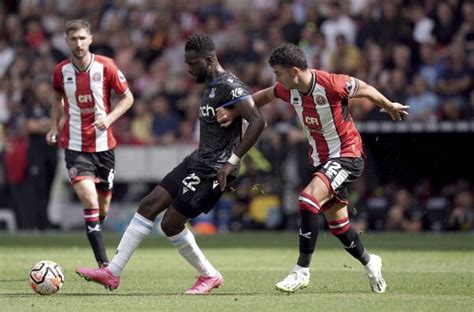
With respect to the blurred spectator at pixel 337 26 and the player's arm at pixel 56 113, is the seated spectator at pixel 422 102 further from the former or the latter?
the player's arm at pixel 56 113

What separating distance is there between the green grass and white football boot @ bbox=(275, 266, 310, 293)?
91mm

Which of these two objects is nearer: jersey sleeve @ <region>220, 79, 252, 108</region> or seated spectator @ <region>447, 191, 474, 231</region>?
jersey sleeve @ <region>220, 79, 252, 108</region>

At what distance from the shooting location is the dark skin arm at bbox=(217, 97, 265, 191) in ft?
34.6

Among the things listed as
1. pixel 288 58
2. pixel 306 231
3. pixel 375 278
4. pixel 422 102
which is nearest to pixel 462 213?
pixel 422 102

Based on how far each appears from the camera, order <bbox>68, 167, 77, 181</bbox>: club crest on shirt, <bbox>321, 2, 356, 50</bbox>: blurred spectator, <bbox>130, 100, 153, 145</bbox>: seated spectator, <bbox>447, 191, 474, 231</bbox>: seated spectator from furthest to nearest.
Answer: <bbox>321, 2, 356, 50</bbox>: blurred spectator, <bbox>130, 100, 153, 145</bbox>: seated spectator, <bbox>447, 191, 474, 231</bbox>: seated spectator, <bbox>68, 167, 77, 181</bbox>: club crest on shirt

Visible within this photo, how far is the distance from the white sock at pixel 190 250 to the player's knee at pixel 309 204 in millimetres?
1065

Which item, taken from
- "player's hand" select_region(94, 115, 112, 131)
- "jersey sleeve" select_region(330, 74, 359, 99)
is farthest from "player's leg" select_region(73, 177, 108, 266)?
"jersey sleeve" select_region(330, 74, 359, 99)

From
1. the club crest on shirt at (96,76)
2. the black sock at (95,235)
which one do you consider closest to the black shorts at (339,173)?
the black sock at (95,235)

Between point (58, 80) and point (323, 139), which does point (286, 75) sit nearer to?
point (323, 139)

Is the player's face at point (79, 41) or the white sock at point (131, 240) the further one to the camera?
the player's face at point (79, 41)

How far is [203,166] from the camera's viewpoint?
10797mm

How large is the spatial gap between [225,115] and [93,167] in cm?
298

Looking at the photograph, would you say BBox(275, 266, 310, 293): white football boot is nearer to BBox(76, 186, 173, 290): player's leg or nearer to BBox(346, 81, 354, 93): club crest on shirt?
BBox(76, 186, 173, 290): player's leg

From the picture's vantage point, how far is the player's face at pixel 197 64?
10.7 m
